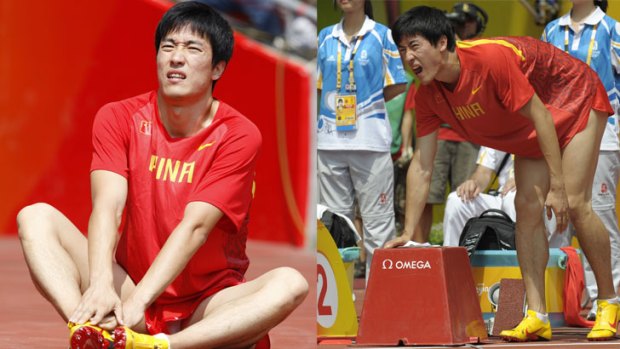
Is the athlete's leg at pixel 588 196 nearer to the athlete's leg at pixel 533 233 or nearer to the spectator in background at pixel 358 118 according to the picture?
the athlete's leg at pixel 533 233

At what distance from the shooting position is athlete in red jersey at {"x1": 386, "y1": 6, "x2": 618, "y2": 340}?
18.0 ft

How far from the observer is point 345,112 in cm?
609

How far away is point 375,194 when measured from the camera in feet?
20.9

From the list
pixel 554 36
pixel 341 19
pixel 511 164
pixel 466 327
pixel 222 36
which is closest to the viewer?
pixel 222 36

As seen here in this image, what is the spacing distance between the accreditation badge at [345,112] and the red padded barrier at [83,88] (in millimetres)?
5518

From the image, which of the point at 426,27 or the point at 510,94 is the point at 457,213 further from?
the point at 426,27

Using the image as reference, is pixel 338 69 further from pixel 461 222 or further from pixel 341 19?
pixel 461 222

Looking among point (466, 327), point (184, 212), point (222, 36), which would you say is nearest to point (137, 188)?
point (184, 212)

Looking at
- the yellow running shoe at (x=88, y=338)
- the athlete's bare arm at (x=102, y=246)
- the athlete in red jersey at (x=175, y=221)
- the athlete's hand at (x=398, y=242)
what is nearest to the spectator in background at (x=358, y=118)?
the athlete's hand at (x=398, y=242)

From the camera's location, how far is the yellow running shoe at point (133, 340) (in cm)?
400

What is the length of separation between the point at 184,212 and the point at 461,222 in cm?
255

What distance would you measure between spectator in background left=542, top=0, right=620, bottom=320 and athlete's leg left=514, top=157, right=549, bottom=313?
0.69m

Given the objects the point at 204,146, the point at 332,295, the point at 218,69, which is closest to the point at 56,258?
the point at 204,146

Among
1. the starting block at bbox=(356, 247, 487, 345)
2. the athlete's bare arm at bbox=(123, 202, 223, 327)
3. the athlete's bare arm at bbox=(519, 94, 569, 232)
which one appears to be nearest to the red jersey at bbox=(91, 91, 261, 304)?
the athlete's bare arm at bbox=(123, 202, 223, 327)
